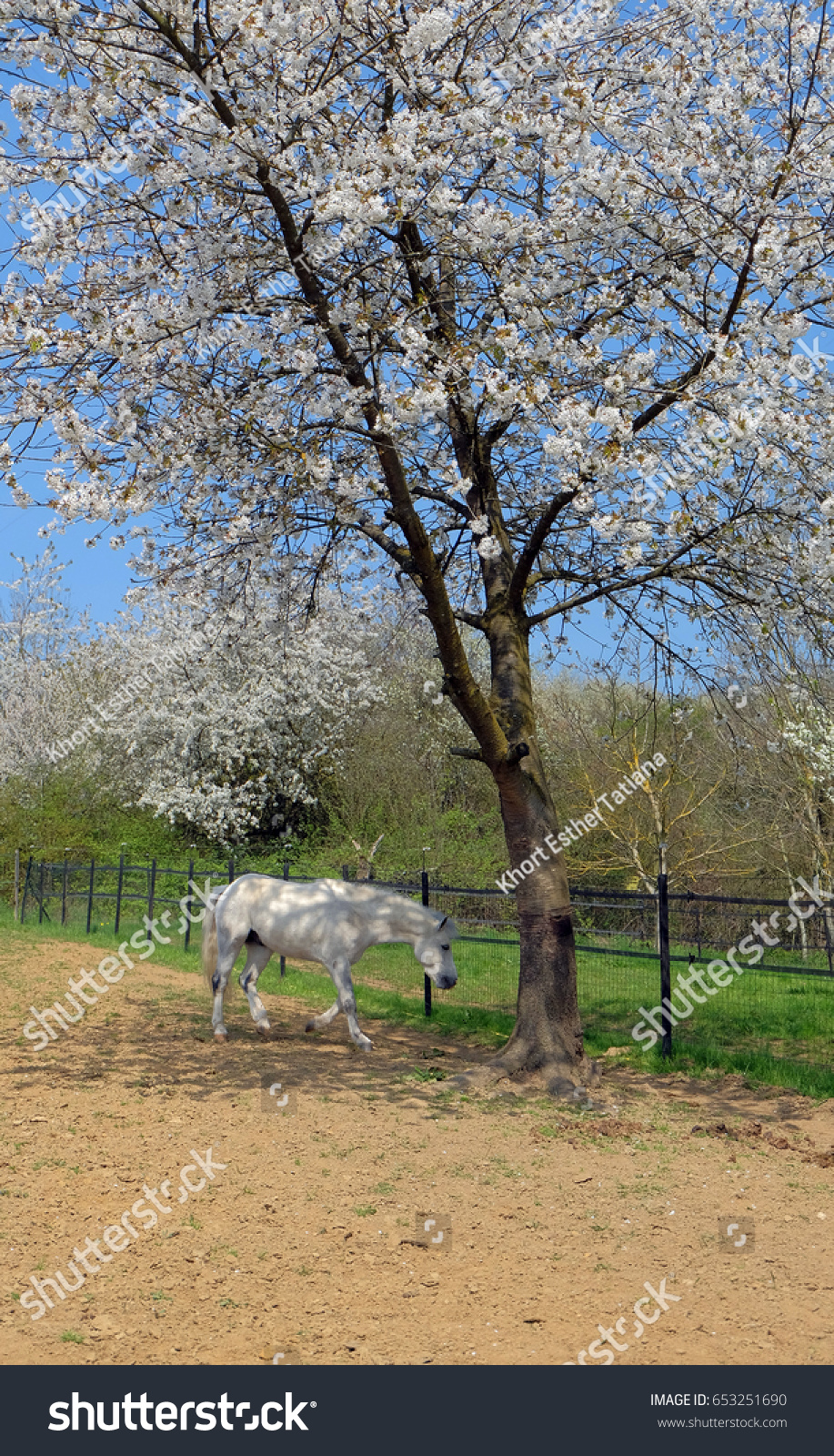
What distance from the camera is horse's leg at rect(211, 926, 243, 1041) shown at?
32.1ft

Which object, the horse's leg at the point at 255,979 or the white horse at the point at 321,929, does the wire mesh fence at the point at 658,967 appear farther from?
the horse's leg at the point at 255,979

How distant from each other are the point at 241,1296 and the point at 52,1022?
5.92 metres

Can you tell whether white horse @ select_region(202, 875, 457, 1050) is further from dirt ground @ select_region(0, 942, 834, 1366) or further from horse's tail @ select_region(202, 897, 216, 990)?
dirt ground @ select_region(0, 942, 834, 1366)

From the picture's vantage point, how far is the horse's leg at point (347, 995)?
31.2ft

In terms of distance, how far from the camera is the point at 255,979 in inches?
401

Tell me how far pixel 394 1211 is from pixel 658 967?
7513 mm

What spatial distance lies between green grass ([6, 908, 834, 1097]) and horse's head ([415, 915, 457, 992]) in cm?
78

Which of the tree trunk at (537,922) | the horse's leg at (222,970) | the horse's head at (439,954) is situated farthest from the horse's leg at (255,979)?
the tree trunk at (537,922)

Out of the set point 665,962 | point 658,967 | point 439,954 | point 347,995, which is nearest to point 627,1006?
point 658,967

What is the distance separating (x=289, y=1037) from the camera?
10.1m

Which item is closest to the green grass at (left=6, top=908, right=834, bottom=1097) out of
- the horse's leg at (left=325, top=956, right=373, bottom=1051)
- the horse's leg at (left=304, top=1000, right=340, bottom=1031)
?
the horse's leg at (left=325, top=956, right=373, bottom=1051)

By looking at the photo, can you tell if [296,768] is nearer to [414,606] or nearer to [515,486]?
[414,606]

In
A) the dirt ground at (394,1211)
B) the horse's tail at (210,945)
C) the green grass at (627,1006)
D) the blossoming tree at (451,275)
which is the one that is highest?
the blossoming tree at (451,275)

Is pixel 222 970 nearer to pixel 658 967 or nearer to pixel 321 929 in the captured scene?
pixel 321 929
